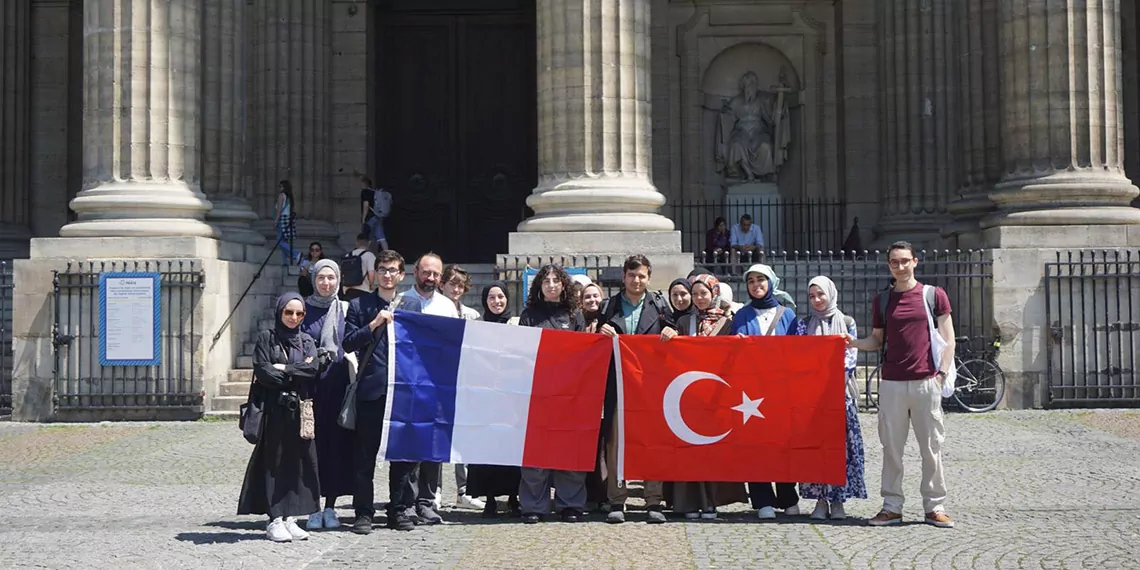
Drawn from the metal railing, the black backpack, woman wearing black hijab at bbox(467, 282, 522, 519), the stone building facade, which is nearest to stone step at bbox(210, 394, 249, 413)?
the stone building facade

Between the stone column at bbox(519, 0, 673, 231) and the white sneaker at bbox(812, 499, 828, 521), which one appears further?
the stone column at bbox(519, 0, 673, 231)

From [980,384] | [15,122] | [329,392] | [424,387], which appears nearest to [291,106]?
[15,122]

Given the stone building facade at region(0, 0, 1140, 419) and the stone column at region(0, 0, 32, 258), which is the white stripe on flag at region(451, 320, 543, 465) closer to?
the stone building facade at region(0, 0, 1140, 419)

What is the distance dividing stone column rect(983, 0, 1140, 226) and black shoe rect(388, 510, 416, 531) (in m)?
10.8

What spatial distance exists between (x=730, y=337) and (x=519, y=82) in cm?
1637

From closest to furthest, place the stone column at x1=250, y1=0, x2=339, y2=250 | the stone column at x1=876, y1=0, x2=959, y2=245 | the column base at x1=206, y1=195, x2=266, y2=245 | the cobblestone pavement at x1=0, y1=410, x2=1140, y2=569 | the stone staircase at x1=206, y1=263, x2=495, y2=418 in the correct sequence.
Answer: the cobblestone pavement at x1=0, y1=410, x2=1140, y2=569 < the stone staircase at x1=206, y1=263, x2=495, y2=418 < the column base at x1=206, y1=195, x2=266, y2=245 < the stone column at x1=876, y1=0, x2=959, y2=245 < the stone column at x1=250, y1=0, x2=339, y2=250

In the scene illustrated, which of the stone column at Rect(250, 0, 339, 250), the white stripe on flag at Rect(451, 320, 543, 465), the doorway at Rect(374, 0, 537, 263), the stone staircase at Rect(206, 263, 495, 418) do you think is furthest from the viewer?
A: the doorway at Rect(374, 0, 537, 263)

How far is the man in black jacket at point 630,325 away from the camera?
10.0 metres

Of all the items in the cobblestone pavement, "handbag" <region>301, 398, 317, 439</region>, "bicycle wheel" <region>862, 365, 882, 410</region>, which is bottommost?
the cobblestone pavement

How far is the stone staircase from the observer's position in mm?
17719

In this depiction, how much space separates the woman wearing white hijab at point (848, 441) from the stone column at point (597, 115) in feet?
25.6

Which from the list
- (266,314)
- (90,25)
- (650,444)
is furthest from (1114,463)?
(90,25)

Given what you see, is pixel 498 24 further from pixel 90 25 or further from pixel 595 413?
pixel 595 413

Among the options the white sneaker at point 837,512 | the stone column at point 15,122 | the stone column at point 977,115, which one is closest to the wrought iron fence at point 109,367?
the stone column at point 15,122
